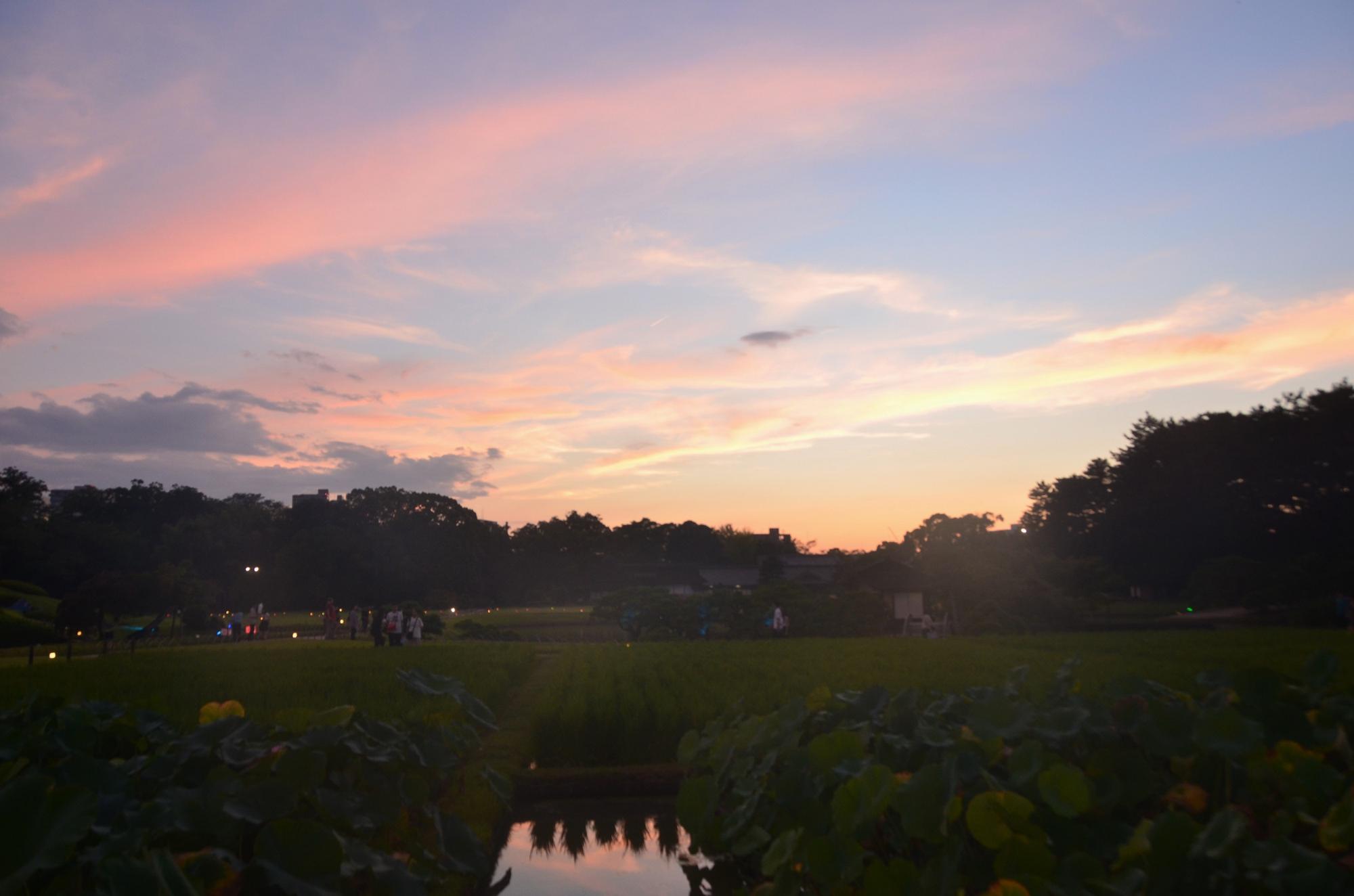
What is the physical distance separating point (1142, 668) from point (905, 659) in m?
4.58

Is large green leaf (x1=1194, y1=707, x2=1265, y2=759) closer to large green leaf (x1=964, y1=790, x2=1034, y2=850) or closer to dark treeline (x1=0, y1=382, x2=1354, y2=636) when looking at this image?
large green leaf (x1=964, y1=790, x2=1034, y2=850)

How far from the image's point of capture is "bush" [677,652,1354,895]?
295 cm

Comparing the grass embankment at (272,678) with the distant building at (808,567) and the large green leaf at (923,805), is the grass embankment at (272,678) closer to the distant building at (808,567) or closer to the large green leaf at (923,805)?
the large green leaf at (923,805)

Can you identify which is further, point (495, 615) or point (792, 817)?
point (495, 615)

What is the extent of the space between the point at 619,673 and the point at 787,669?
2.77 metres

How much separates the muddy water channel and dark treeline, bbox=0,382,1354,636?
25831 mm

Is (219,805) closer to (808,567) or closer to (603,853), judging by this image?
(603,853)

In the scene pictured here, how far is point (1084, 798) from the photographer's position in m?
3.36

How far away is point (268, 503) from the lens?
84750 mm

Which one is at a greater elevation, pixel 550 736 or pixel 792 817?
pixel 792 817

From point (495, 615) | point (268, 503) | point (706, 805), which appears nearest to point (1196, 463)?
point (495, 615)

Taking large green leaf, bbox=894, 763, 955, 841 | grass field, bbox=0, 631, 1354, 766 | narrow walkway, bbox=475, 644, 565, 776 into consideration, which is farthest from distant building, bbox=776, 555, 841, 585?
large green leaf, bbox=894, 763, 955, 841

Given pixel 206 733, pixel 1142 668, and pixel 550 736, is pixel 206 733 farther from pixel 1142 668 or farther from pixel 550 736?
pixel 1142 668

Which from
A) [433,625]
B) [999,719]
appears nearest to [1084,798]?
[999,719]
